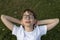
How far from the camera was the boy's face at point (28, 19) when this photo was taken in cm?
Result: 366

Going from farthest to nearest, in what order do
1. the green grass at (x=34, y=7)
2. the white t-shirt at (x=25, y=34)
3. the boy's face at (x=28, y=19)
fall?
the green grass at (x=34, y=7)
the white t-shirt at (x=25, y=34)
the boy's face at (x=28, y=19)

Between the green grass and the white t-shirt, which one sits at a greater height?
the green grass

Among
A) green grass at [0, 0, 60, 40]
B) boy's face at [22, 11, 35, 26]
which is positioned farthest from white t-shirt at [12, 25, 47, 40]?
green grass at [0, 0, 60, 40]

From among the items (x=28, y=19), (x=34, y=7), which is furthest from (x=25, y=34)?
(x=34, y=7)

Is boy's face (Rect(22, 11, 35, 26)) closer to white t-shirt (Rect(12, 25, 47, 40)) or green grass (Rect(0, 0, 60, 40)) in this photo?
white t-shirt (Rect(12, 25, 47, 40))

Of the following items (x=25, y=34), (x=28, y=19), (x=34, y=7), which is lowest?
(x=25, y=34)

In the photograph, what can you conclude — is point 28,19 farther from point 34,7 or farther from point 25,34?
point 34,7

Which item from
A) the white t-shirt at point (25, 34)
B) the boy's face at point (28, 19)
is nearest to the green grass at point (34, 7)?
the white t-shirt at point (25, 34)

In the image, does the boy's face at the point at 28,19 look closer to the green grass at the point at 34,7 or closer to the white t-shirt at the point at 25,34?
the white t-shirt at the point at 25,34

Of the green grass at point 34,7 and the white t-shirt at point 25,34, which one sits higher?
the green grass at point 34,7

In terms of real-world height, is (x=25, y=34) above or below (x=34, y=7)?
below

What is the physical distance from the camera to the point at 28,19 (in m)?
3.66

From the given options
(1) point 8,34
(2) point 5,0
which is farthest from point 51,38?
(2) point 5,0

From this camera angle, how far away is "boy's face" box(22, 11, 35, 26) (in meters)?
3.66
